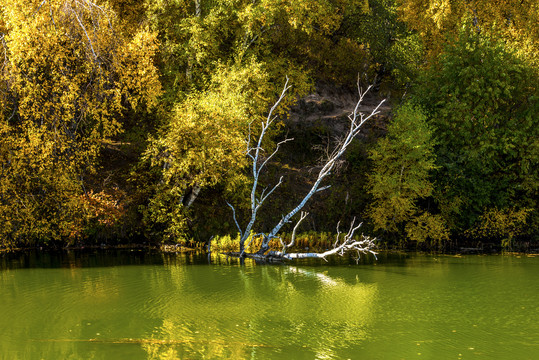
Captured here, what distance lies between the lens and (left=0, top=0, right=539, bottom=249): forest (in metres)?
19.3

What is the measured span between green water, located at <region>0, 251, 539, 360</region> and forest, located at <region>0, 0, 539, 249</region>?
11.0ft

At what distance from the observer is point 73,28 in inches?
763

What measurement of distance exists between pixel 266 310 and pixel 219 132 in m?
9.77

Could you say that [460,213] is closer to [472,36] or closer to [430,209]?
[430,209]

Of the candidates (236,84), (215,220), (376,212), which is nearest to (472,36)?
(376,212)

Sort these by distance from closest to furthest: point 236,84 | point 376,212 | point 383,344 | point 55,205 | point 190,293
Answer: point 383,344, point 190,293, point 55,205, point 236,84, point 376,212

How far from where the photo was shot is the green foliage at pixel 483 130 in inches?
906

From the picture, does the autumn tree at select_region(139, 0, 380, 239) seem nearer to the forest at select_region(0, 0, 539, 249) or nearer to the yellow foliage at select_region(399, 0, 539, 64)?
the forest at select_region(0, 0, 539, 249)

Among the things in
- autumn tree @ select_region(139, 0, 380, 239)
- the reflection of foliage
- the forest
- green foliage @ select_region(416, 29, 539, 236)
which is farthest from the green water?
green foliage @ select_region(416, 29, 539, 236)

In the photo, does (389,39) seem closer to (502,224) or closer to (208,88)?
(502,224)

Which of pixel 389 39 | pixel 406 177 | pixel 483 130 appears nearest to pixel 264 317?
pixel 406 177

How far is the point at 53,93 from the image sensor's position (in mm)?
19703

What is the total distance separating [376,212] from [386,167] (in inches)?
71.9

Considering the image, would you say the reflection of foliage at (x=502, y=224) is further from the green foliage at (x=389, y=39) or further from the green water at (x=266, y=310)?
the green foliage at (x=389, y=39)
